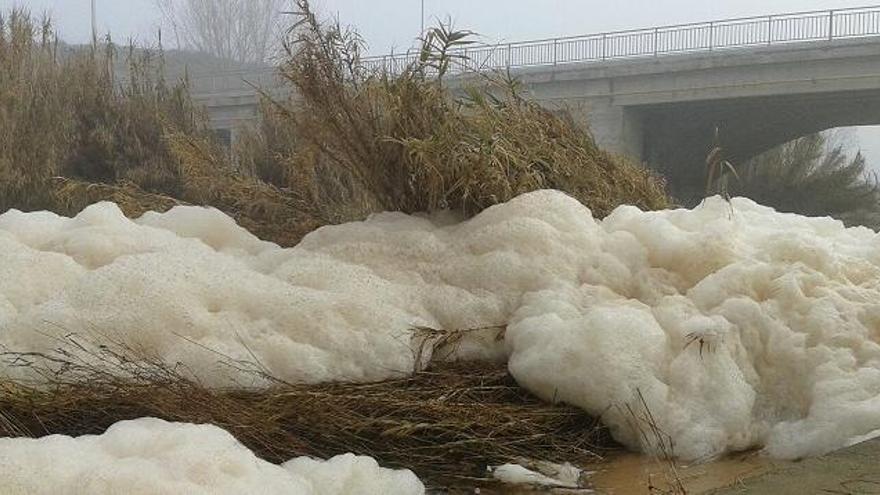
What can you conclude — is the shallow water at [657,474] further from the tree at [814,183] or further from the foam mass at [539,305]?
the tree at [814,183]

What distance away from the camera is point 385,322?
3.64 m

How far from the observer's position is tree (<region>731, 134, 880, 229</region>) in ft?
61.2

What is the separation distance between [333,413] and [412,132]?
68.9 inches

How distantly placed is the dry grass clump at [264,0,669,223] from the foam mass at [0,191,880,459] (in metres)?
0.20

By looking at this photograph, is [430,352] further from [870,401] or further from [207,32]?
[207,32]

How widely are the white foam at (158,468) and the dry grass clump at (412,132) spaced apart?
1898 millimetres

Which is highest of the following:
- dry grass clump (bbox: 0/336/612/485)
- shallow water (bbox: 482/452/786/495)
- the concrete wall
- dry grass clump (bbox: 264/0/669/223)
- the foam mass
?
the concrete wall

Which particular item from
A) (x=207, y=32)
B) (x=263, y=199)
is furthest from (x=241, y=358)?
(x=207, y=32)

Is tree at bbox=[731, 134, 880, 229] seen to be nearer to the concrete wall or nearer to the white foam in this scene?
the concrete wall

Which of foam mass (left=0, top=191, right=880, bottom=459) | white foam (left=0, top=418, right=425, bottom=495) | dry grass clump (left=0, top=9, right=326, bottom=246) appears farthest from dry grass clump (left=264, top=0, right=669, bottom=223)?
dry grass clump (left=0, top=9, right=326, bottom=246)

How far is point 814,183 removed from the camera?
19.0 metres

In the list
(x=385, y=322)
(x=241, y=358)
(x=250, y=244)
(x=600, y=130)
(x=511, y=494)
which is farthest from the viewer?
(x=600, y=130)

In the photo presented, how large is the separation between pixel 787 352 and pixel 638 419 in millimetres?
753

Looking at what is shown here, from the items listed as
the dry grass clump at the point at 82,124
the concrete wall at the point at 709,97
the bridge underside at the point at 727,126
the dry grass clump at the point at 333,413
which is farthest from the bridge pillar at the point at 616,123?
the dry grass clump at the point at 333,413
